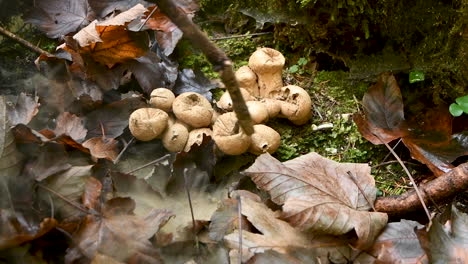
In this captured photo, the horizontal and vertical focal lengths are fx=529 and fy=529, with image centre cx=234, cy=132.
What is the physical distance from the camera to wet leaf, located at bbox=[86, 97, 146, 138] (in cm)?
207

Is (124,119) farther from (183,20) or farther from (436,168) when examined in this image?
(436,168)

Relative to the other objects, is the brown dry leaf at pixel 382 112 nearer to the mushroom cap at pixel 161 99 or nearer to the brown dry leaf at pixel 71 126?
the mushroom cap at pixel 161 99

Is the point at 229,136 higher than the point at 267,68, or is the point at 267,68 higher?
the point at 267,68

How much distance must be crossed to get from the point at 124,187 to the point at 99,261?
0.27 metres

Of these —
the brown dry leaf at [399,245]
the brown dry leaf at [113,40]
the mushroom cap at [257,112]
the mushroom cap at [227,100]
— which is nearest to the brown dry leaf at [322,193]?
the brown dry leaf at [399,245]

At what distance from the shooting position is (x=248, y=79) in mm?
2266

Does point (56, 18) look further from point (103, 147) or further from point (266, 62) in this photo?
point (266, 62)

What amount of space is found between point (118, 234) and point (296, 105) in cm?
95

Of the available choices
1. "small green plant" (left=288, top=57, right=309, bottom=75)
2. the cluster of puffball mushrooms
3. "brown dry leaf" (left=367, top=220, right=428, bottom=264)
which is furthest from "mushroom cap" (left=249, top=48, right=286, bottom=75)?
"brown dry leaf" (left=367, top=220, right=428, bottom=264)

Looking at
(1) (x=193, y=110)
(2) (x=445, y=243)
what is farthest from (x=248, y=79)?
(2) (x=445, y=243)

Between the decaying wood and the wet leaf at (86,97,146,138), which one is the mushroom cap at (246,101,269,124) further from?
the decaying wood

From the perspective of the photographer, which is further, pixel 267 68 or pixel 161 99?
pixel 267 68

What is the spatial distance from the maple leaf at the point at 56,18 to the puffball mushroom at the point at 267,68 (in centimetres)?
79

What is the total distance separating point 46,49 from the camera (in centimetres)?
241
